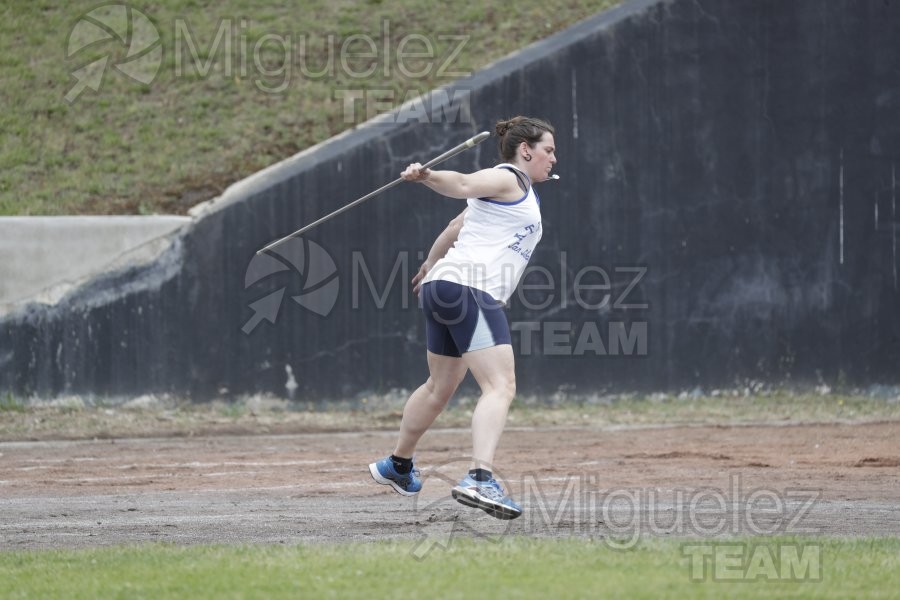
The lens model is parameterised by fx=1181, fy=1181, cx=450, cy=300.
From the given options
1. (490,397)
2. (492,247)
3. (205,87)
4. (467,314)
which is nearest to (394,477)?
(490,397)

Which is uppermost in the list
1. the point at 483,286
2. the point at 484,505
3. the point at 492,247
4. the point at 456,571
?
the point at 492,247

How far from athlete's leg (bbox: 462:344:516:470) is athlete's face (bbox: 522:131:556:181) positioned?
3.26 feet

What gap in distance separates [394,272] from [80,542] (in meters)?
7.59

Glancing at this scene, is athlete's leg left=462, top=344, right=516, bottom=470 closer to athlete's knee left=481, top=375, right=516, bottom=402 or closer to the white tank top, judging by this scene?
athlete's knee left=481, top=375, right=516, bottom=402

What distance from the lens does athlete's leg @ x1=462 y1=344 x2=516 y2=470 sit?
6.13 metres

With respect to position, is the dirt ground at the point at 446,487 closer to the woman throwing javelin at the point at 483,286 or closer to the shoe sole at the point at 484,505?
the shoe sole at the point at 484,505

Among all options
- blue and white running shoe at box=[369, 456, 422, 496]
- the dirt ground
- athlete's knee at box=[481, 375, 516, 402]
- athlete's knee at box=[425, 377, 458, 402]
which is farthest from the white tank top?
the dirt ground

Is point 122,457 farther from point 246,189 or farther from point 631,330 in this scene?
point 631,330

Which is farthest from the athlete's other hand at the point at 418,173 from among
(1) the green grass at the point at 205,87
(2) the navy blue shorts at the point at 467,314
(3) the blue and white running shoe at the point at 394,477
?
(1) the green grass at the point at 205,87

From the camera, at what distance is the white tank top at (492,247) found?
6309mm

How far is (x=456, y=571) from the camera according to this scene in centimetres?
491

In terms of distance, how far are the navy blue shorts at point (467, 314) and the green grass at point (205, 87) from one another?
813 cm

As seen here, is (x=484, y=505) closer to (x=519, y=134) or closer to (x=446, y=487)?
(x=519, y=134)

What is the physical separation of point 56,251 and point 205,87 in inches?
156
